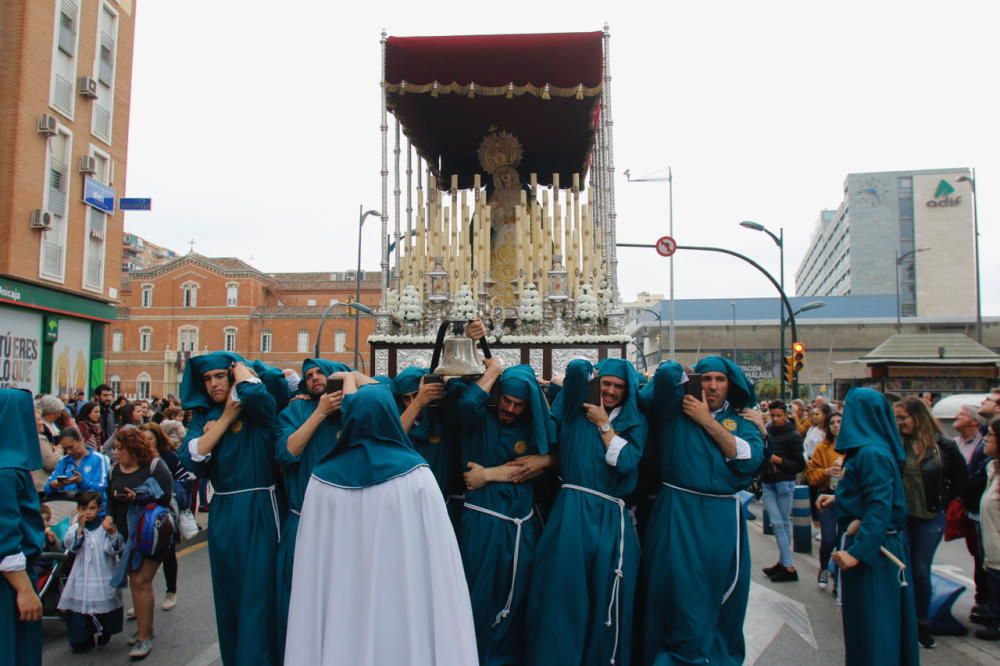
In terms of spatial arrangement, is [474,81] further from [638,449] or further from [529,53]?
[638,449]

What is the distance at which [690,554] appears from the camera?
4.33 metres

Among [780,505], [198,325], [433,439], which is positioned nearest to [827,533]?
[780,505]

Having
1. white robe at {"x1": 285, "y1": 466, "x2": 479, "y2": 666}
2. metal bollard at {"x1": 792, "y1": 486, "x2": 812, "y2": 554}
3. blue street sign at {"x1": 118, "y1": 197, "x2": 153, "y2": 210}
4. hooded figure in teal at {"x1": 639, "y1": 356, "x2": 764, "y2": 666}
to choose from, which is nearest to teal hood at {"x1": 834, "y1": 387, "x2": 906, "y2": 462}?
hooded figure in teal at {"x1": 639, "y1": 356, "x2": 764, "y2": 666}

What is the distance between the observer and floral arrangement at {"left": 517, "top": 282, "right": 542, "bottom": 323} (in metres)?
10.7

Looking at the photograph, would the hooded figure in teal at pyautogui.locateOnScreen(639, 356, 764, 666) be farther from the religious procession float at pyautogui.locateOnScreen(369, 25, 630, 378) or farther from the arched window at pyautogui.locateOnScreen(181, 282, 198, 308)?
the arched window at pyautogui.locateOnScreen(181, 282, 198, 308)

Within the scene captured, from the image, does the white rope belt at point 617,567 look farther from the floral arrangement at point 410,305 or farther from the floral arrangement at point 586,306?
the floral arrangement at point 410,305

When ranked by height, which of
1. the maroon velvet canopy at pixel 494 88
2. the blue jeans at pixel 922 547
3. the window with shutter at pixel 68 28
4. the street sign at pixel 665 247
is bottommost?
the blue jeans at pixel 922 547

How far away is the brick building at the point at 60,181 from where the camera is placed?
58.5ft

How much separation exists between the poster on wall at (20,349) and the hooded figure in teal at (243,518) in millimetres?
15200

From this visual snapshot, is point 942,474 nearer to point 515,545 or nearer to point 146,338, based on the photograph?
point 515,545

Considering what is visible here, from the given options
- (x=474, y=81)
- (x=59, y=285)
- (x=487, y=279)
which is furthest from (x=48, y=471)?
(x=59, y=285)

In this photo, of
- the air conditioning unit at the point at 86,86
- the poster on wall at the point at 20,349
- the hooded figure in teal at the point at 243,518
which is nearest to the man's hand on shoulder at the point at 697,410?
the hooded figure in teal at the point at 243,518

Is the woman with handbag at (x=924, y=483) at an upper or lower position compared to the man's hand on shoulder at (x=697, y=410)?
lower

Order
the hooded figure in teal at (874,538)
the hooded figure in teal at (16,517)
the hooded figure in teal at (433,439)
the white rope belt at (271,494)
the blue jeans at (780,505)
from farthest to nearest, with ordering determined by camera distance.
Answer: the blue jeans at (780,505) → the hooded figure in teal at (433,439) → the white rope belt at (271,494) → the hooded figure in teal at (874,538) → the hooded figure in teal at (16,517)
